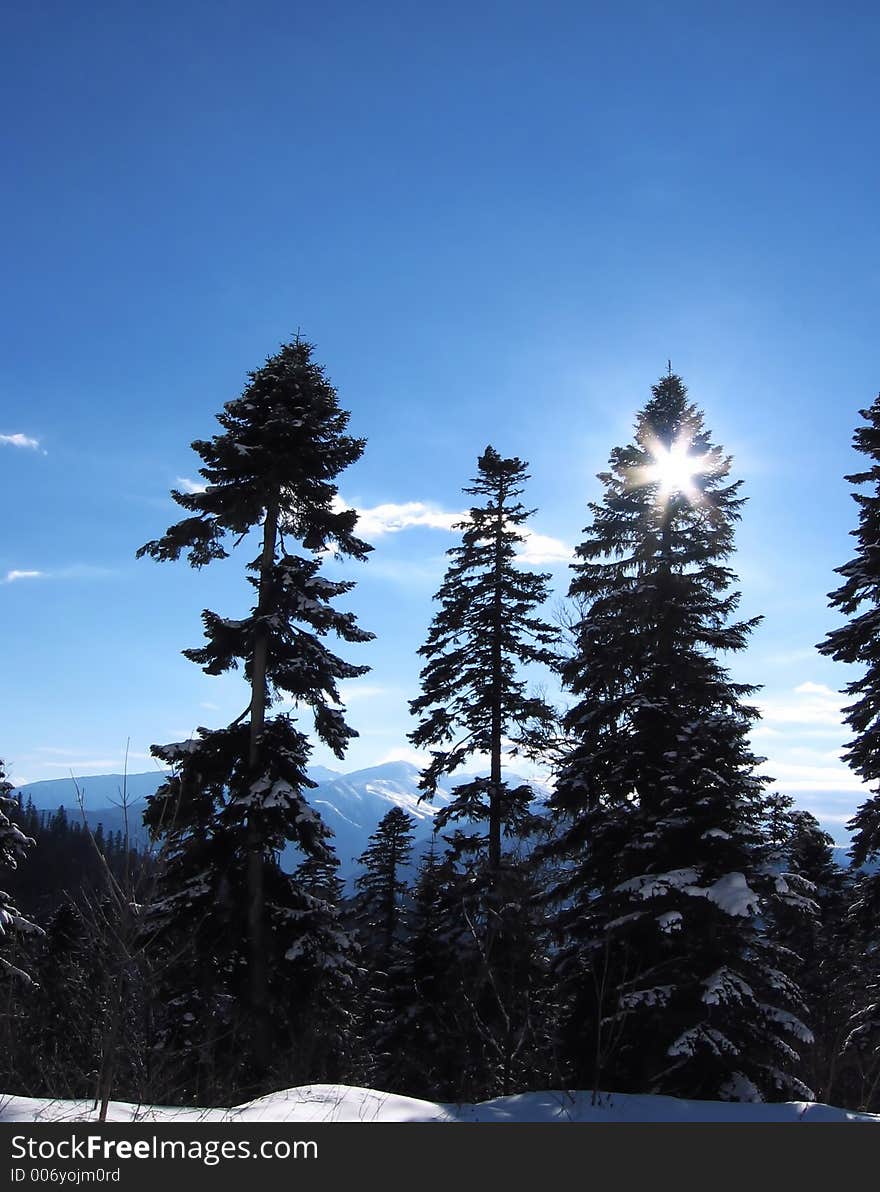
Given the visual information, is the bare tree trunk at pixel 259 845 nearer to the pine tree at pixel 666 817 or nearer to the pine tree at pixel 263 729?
the pine tree at pixel 263 729

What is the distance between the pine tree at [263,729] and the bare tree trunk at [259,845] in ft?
0.09

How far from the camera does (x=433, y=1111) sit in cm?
757

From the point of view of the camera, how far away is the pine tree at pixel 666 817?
1107cm

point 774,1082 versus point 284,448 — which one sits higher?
point 284,448

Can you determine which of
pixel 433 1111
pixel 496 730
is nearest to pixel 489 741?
pixel 496 730

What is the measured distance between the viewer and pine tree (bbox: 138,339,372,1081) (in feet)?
45.3

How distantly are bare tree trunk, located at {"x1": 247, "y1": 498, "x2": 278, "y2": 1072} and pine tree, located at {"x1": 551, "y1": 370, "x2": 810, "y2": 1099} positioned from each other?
18.9ft

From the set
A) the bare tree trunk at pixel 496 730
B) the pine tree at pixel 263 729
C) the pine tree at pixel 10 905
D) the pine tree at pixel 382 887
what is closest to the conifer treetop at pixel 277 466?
the pine tree at pixel 263 729

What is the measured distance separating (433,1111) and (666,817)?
21.9 ft

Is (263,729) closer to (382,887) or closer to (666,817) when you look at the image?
(666,817)
